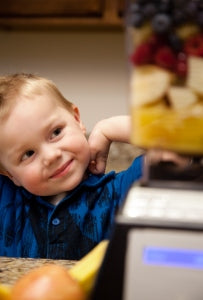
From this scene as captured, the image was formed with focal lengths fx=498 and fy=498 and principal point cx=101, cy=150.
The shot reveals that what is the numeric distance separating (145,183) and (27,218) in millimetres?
516

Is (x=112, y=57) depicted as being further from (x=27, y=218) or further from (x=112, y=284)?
(x=112, y=284)

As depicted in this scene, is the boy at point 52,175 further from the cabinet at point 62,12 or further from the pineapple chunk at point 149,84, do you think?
the cabinet at point 62,12

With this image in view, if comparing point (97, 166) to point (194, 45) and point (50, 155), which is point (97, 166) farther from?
point (194, 45)

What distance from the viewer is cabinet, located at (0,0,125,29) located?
196 cm

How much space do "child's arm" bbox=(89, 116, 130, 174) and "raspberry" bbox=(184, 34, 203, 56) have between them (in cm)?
46

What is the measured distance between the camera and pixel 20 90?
99 centimetres

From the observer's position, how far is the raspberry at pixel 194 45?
545 millimetres

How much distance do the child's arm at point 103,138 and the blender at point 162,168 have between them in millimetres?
428

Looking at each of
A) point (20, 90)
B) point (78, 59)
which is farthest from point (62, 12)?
point (20, 90)

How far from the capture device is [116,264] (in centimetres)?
55

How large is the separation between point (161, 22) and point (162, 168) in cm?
17

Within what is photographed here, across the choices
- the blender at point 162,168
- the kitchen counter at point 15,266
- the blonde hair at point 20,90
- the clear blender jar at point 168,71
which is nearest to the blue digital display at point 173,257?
the blender at point 162,168

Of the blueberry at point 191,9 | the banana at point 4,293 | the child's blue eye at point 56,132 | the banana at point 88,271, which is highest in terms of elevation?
the blueberry at point 191,9

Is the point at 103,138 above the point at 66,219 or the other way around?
above
